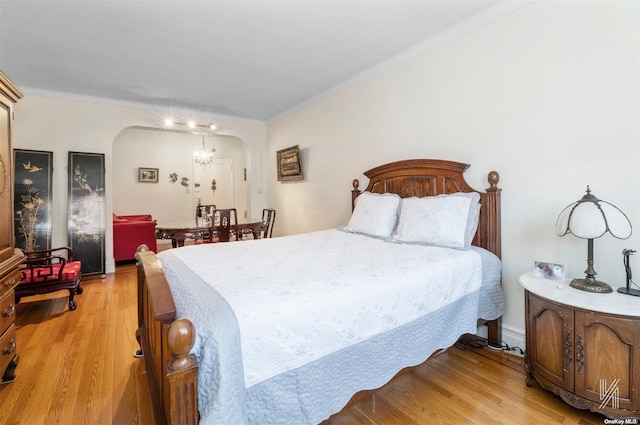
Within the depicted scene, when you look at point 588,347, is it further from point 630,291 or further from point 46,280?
point 46,280

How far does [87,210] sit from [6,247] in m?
2.71

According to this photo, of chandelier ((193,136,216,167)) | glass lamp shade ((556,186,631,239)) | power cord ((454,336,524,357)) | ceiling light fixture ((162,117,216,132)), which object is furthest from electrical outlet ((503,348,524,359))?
chandelier ((193,136,216,167))

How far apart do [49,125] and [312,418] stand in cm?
506

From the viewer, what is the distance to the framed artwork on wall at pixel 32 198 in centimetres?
390

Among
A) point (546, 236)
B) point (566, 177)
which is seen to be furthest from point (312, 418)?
point (566, 177)

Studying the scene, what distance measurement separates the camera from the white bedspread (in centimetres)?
116

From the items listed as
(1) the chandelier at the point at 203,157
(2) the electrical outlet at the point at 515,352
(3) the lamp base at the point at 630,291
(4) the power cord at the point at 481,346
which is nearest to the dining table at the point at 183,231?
(4) the power cord at the point at 481,346

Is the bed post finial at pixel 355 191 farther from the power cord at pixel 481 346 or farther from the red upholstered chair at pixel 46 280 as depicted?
the red upholstered chair at pixel 46 280

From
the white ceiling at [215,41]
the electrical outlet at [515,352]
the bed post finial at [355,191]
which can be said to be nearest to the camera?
the electrical outlet at [515,352]

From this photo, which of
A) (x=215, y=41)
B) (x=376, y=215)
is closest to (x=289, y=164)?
(x=215, y=41)

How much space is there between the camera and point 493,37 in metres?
2.38

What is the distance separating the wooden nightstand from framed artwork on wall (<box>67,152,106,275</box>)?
5196 mm

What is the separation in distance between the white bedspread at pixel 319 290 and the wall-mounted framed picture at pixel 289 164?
2.62 meters

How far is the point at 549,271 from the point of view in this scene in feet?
6.26
